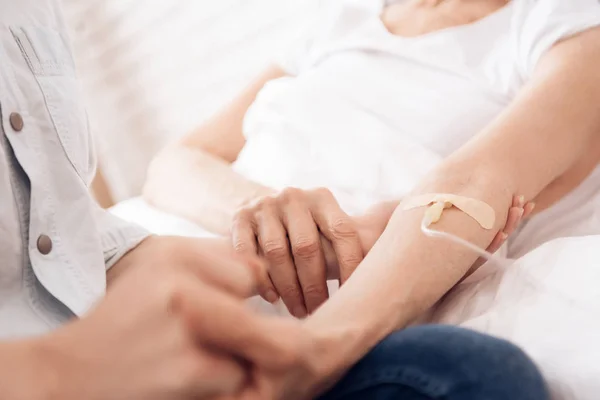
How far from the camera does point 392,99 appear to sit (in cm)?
101

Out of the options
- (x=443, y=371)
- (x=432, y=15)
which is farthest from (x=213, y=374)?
(x=432, y=15)

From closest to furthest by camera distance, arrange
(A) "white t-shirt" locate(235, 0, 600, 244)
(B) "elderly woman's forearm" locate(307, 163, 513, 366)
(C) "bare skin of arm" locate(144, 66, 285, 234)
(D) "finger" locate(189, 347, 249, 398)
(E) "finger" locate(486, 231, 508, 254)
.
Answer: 1. (D) "finger" locate(189, 347, 249, 398)
2. (B) "elderly woman's forearm" locate(307, 163, 513, 366)
3. (E) "finger" locate(486, 231, 508, 254)
4. (A) "white t-shirt" locate(235, 0, 600, 244)
5. (C) "bare skin of arm" locate(144, 66, 285, 234)

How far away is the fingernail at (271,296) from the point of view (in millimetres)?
759

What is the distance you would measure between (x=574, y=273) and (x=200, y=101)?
1162mm

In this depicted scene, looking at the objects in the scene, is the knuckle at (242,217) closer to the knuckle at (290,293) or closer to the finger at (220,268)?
the knuckle at (290,293)

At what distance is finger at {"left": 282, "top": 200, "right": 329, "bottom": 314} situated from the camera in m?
0.75

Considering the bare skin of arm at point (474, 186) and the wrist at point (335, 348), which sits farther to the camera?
the bare skin of arm at point (474, 186)

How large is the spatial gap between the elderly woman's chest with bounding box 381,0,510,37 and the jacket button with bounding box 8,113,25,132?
688 mm

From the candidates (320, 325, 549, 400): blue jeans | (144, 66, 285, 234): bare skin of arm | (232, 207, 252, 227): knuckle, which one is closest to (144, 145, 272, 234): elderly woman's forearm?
(144, 66, 285, 234): bare skin of arm

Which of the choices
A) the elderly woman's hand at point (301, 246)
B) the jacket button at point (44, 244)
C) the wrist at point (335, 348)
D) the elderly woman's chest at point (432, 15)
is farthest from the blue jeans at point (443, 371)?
the elderly woman's chest at point (432, 15)

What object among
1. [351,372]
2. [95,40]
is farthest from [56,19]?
[95,40]

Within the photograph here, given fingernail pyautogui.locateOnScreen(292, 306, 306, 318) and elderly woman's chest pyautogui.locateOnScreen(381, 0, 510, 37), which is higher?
elderly woman's chest pyautogui.locateOnScreen(381, 0, 510, 37)

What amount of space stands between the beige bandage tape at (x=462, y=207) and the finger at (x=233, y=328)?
380mm

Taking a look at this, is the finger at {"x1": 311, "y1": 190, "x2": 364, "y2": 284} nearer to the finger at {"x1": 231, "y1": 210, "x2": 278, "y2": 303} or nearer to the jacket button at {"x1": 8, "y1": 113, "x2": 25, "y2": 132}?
the finger at {"x1": 231, "y1": 210, "x2": 278, "y2": 303}
